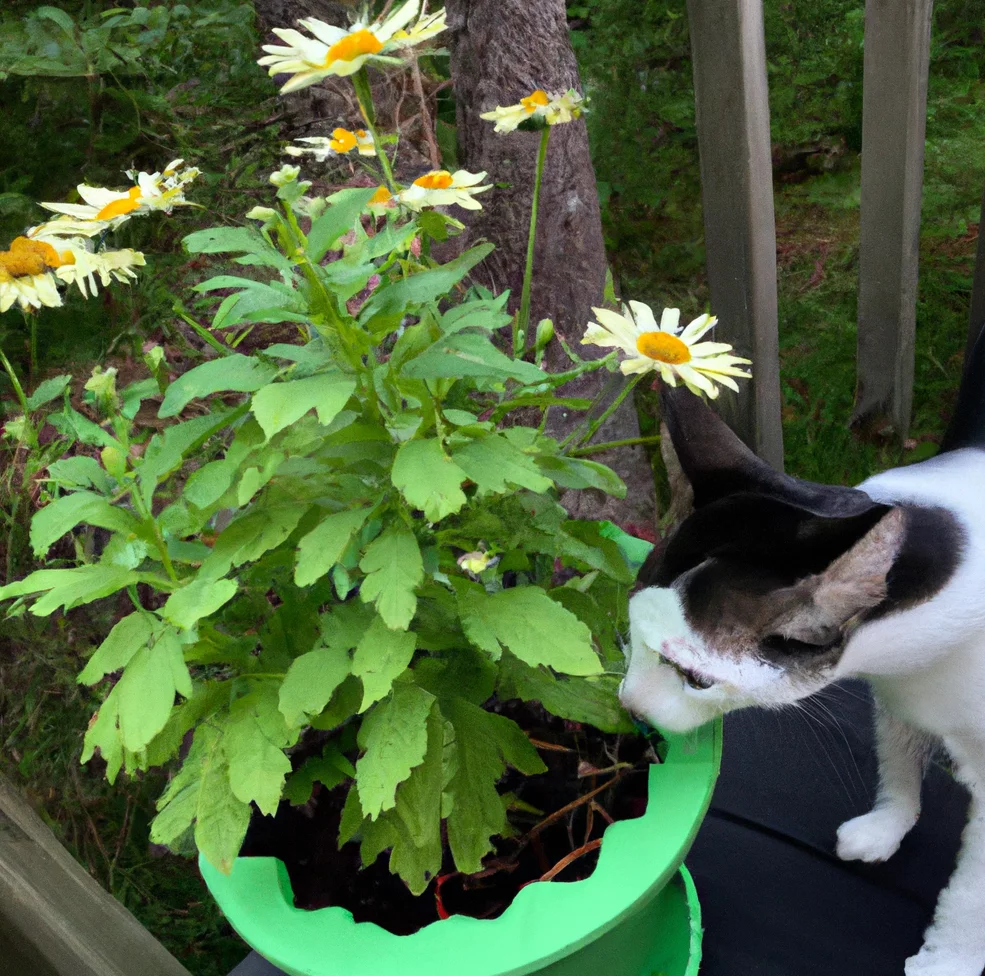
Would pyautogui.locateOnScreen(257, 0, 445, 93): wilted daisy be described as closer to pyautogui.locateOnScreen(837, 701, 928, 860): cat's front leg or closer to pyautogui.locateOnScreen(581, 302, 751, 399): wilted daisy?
pyautogui.locateOnScreen(581, 302, 751, 399): wilted daisy

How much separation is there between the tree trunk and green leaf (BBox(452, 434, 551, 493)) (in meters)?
0.89

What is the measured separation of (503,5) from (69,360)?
3.33 feet

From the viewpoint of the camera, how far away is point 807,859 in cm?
109

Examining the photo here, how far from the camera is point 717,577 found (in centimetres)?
78

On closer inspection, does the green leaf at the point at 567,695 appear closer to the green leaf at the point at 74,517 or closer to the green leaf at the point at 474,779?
the green leaf at the point at 474,779

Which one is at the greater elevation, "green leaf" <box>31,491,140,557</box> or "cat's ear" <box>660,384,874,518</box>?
"green leaf" <box>31,491,140,557</box>

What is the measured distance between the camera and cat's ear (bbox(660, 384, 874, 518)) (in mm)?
780

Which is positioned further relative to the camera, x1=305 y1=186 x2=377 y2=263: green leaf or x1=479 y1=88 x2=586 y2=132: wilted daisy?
x1=479 y1=88 x2=586 y2=132: wilted daisy

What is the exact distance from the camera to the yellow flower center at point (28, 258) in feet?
2.33

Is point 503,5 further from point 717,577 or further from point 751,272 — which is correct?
point 717,577

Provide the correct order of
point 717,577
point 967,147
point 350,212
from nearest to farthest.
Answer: point 350,212
point 717,577
point 967,147

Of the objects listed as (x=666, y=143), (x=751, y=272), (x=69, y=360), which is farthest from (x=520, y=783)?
(x=666, y=143)

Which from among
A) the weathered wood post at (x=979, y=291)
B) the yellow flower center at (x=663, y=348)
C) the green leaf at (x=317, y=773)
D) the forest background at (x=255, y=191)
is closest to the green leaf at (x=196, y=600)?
the green leaf at (x=317, y=773)

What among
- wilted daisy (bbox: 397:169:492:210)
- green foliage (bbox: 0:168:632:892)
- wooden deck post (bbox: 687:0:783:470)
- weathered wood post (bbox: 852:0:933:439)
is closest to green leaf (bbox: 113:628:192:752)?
green foliage (bbox: 0:168:632:892)
